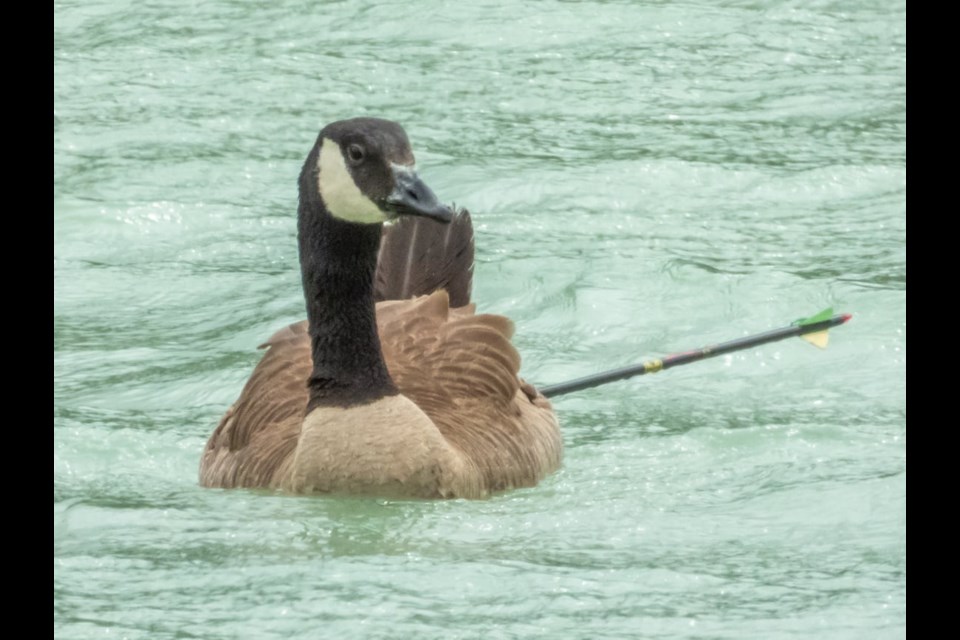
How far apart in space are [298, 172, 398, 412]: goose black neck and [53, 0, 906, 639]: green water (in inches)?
19.9

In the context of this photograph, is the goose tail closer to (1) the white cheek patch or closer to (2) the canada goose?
(2) the canada goose

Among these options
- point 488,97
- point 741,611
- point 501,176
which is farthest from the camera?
point 488,97

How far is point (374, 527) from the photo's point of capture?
814 centimetres

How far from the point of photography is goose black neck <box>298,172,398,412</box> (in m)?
8.48

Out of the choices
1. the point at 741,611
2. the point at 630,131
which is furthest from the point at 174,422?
the point at 630,131

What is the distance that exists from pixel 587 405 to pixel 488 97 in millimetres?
4883

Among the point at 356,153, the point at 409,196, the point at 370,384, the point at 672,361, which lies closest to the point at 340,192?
the point at 356,153

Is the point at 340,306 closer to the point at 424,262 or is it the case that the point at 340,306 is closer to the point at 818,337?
the point at 424,262

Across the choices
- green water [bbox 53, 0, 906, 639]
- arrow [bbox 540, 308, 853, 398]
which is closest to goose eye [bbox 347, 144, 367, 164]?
green water [bbox 53, 0, 906, 639]

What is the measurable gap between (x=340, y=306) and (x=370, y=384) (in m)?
0.36

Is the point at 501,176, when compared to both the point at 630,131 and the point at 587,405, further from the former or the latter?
the point at 587,405

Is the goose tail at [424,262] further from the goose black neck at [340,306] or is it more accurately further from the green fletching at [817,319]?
the green fletching at [817,319]

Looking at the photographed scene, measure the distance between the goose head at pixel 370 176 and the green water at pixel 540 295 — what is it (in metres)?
1.16

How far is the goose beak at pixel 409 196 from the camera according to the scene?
8.15 meters
